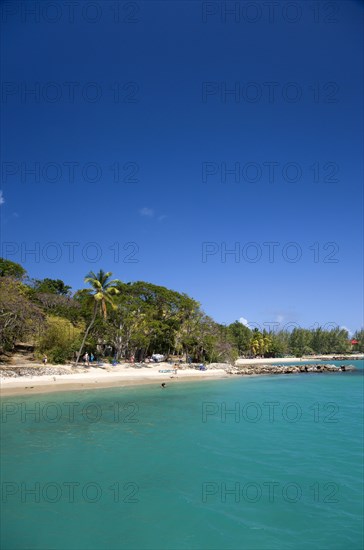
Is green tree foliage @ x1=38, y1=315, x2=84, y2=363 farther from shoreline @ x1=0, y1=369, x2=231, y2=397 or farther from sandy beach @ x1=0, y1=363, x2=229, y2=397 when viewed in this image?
shoreline @ x1=0, y1=369, x2=231, y2=397

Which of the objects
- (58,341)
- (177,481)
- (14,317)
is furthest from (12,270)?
(177,481)

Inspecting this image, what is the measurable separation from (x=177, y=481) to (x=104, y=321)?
33.2 meters

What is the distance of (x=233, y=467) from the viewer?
12008 millimetres

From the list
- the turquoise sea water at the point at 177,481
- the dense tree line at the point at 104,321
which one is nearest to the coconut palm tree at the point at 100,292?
the dense tree line at the point at 104,321

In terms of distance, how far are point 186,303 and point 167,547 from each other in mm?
44609

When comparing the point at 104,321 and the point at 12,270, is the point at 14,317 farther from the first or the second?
the point at 12,270

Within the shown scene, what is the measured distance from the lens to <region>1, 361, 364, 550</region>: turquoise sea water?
783 cm

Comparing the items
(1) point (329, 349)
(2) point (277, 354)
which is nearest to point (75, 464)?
(2) point (277, 354)

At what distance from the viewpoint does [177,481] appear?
34.7 feet

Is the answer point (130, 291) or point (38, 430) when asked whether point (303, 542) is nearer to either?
point (38, 430)

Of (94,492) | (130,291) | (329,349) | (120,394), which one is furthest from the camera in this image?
(329,349)

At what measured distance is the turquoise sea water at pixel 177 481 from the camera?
7.83m

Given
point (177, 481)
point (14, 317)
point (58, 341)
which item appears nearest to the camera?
point (177, 481)

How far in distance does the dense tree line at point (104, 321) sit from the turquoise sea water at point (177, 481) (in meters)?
14.8
